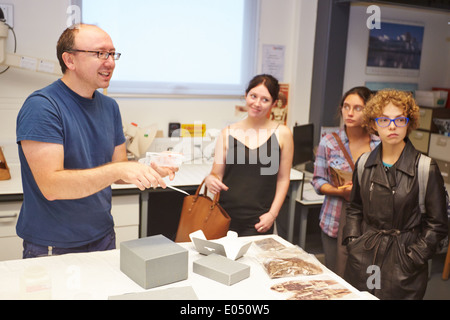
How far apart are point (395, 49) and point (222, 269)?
11.8 feet

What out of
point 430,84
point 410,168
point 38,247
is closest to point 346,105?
point 410,168

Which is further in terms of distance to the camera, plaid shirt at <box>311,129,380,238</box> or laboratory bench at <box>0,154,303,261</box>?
laboratory bench at <box>0,154,303,261</box>

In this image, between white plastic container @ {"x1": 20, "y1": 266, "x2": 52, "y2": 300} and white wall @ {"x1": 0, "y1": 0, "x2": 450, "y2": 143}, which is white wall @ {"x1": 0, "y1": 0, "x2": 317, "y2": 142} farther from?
white plastic container @ {"x1": 20, "y1": 266, "x2": 52, "y2": 300}

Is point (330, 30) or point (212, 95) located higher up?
point (330, 30)

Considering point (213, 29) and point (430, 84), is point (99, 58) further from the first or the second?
point (430, 84)

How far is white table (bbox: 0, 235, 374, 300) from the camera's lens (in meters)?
1.49

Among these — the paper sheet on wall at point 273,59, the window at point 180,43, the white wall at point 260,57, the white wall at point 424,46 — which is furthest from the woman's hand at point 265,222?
the white wall at point 424,46

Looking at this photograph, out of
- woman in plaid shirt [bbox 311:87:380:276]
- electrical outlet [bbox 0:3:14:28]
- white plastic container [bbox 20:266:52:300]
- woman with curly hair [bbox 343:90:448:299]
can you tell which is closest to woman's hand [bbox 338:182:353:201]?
woman in plaid shirt [bbox 311:87:380:276]

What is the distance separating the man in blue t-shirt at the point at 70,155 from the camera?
1624mm

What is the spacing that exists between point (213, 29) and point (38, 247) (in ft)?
8.39

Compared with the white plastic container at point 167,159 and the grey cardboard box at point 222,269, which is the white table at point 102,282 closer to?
the grey cardboard box at point 222,269

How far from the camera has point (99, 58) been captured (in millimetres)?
1823

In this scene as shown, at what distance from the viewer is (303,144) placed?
12.1 ft

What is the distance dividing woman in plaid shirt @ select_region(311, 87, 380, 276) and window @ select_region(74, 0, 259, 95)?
5.19 ft
